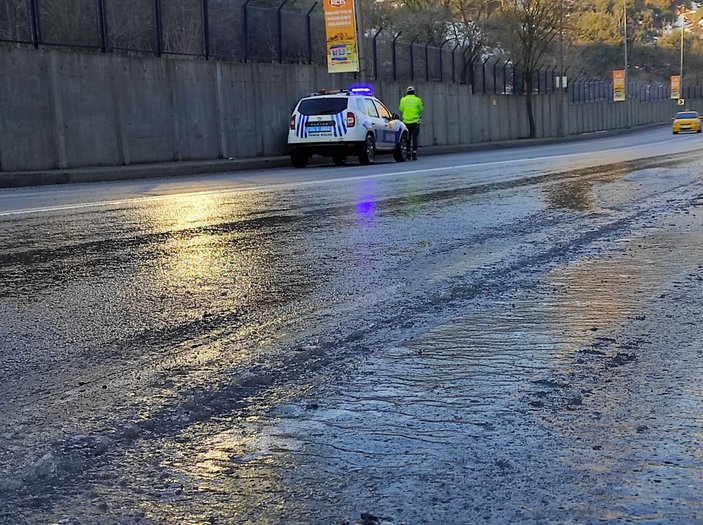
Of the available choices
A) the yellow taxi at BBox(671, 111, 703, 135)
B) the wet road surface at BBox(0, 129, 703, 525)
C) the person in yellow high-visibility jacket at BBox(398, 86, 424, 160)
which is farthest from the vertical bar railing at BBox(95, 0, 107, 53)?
the yellow taxi at BBox(671, 111, 703, 135)

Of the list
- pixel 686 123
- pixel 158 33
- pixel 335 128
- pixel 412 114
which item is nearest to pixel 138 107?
pixel 158 33

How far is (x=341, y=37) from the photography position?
24.5 meters

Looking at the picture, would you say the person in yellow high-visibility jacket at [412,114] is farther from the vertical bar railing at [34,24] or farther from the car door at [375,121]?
the vertical bar railing at [34,24]

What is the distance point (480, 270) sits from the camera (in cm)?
597

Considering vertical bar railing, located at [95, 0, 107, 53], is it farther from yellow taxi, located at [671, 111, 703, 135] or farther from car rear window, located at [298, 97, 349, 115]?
yellow taxi, located at [671, 111, 703, 135]

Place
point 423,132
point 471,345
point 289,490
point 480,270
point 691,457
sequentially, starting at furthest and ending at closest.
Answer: point 423,132 < point 480,270 < point 471,345 < point 691,457 < point 289,490

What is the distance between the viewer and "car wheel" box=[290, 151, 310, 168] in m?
20.6

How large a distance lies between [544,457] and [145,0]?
2054 centimetres

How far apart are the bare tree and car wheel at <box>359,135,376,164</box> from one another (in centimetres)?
2614

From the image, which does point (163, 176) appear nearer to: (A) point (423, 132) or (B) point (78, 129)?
(B) point (78, 129)

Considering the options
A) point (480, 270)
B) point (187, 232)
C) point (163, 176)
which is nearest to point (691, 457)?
point (480, 270)

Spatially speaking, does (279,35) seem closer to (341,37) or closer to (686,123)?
(341,37)

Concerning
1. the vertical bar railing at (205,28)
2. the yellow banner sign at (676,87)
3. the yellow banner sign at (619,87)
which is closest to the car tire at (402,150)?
the vertical bar railing at (205,28)

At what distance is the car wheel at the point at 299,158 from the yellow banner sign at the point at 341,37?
4.76 metres
